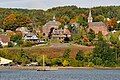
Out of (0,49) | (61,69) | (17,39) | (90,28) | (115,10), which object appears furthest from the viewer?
(115,10)

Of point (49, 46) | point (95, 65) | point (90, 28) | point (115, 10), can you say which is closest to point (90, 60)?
point (95, 65)

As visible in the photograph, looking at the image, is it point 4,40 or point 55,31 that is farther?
point 55,31

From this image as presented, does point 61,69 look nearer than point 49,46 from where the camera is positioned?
Yes

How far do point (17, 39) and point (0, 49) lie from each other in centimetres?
952

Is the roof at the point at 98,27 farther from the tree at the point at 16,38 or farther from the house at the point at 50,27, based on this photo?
the tree at the point at 16,38

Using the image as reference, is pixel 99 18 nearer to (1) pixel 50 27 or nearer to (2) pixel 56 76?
(1) pixel 50 27

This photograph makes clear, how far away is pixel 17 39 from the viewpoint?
10000 cm

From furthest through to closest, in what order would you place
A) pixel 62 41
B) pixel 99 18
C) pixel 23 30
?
pixel 99 18
pixel 23 30
pixel 62 41

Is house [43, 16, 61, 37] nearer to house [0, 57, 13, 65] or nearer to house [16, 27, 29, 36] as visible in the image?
house [16, 27, 29, 36]

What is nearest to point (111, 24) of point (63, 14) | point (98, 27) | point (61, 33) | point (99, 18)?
point (98, 27)

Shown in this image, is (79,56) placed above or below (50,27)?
below

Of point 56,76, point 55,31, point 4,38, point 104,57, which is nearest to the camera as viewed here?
point 56,76

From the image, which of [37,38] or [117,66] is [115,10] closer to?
[37,38]

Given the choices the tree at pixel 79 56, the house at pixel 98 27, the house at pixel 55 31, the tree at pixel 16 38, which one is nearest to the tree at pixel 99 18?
the house at pixel 98 27
